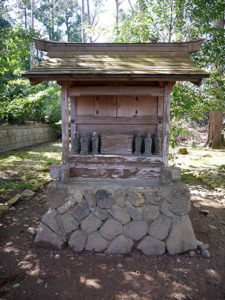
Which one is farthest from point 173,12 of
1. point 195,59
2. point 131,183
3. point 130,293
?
point 130,293

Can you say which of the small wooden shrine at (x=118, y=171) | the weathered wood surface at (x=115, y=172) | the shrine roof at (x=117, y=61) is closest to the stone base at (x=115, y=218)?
the small wooden shrine at (x=118, y=171)

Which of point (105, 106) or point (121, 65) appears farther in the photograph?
point (105, 106)

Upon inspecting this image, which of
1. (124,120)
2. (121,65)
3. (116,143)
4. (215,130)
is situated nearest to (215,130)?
(215,130)

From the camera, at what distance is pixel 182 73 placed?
3203 mm

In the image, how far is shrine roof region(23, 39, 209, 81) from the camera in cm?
321

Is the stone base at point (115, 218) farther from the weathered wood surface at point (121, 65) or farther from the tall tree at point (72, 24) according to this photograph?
the tall tree at point (72, 24)

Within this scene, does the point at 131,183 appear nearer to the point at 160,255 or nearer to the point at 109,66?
the point at 160,255

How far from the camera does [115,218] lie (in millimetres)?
3479

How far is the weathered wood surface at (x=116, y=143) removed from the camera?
154 inches

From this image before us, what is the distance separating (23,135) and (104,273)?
466 inches

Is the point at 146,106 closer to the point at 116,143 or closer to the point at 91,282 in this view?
the point at 116,143

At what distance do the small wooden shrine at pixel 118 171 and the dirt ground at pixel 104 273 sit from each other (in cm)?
21

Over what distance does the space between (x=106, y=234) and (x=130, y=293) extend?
100cm

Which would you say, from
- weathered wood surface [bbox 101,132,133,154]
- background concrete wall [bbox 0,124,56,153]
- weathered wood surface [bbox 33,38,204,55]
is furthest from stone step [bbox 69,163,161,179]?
background concrete wall [bbox 0,124,56,153]
